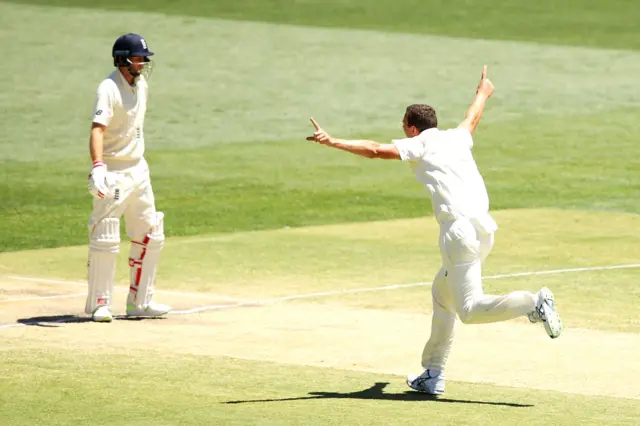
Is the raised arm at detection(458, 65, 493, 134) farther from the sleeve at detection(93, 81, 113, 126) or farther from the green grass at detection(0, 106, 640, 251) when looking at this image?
the green grass at detection(0, 106, 640, 251)

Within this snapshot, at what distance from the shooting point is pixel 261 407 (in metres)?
8.95

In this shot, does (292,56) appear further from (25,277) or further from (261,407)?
(261,407)

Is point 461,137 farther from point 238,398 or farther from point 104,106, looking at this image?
point 104,106

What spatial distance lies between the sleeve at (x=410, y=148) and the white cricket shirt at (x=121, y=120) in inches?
127

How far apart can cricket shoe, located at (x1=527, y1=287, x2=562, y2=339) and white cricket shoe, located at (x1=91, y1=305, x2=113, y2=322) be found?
4057 mm

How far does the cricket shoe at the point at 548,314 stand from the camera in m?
9.14

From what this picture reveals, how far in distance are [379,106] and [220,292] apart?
546 inches

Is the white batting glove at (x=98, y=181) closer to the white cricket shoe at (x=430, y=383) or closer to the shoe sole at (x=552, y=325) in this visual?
the white cricket shoe at (x=430, y=383)

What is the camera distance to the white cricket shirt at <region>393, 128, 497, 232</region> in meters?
9.43

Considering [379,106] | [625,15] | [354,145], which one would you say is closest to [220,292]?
[354,145]

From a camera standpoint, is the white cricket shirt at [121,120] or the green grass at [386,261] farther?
the green grass at [386,261]

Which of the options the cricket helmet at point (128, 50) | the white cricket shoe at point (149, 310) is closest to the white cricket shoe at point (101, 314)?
the white cricket shoe at point (149, 310)

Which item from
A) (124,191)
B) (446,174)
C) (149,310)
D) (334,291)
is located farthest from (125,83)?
(446,174)

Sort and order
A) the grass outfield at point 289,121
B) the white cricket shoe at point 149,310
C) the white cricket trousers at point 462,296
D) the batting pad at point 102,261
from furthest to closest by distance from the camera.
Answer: the grass outfield at point 289,121, the white cricket shoe at point 149,310, the batting pad at point 102,261, the white cricket trousers at point 462,296
